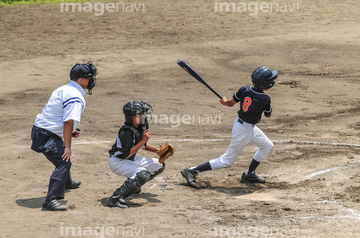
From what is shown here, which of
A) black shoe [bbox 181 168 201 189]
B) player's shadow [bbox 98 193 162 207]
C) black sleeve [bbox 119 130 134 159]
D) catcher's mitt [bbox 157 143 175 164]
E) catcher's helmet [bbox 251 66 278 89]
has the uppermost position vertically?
catcher's helmet [bbox 251 66 278 89]

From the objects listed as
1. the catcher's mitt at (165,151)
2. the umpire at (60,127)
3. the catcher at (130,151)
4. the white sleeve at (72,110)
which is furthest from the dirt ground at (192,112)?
the white sleeve at (72,110)

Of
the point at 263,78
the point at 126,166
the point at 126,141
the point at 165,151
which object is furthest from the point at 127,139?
the point at 263,78

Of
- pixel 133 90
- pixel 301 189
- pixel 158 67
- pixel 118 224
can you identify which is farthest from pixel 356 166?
pixel 158 67

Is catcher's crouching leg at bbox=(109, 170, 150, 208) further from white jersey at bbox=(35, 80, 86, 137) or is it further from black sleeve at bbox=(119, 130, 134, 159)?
white jersey at bbox=(35, 80, 86, 137)

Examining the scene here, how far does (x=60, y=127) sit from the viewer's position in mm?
7129

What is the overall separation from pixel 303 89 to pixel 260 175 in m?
6.24

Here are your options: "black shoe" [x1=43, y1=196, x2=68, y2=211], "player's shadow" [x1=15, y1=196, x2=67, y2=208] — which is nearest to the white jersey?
"black shoe" [x1=43, y1=196, x2=68, y2=211]

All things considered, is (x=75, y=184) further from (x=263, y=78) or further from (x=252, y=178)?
(x=263, y=78)

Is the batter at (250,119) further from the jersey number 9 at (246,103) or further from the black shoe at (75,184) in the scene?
the black shoe at (75,184)

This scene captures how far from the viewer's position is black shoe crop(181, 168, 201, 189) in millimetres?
8209

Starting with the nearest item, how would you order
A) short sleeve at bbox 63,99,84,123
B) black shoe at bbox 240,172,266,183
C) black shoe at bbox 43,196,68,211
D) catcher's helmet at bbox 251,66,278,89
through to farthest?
1. short sleeve at bbox 63,99,84,123
2. black shoe at bbox 43,196,68,211
3. catcher's helmet at bbox 251,66,278,89
4. black shoe at bbox 240,172,266,183

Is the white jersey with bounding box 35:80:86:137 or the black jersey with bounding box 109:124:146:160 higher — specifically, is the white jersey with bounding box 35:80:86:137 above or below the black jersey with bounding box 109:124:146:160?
above

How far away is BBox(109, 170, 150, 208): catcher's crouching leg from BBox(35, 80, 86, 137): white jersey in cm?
103

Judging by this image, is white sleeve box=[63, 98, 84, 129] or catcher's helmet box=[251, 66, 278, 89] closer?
white sleeve box=[63, 98, 84, 129]
